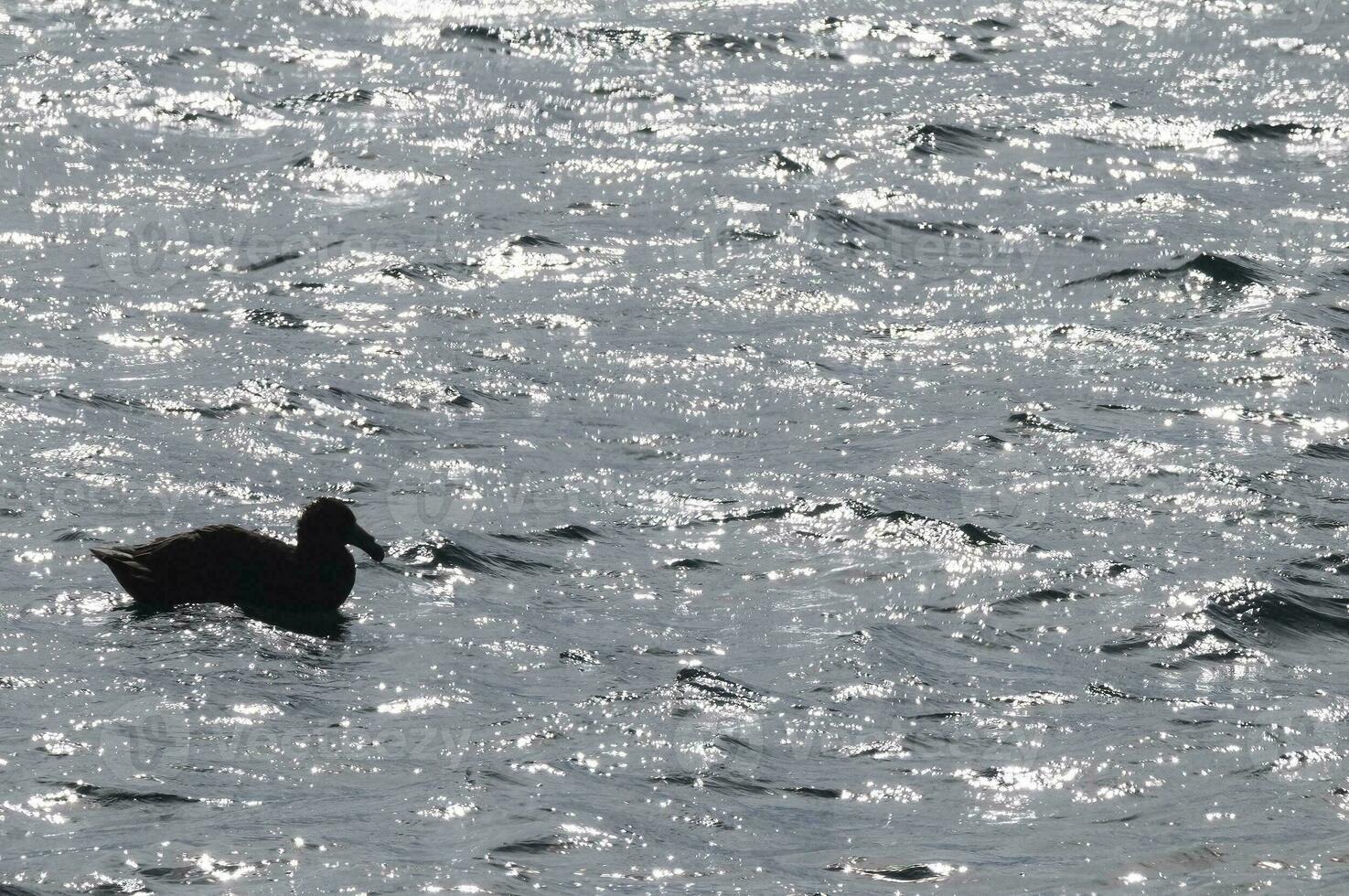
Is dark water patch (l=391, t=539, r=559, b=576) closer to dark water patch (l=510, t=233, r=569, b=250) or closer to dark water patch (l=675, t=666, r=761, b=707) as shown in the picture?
dark water patch (l=675, t=666, r=761, b=707)

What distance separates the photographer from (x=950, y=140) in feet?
78.8

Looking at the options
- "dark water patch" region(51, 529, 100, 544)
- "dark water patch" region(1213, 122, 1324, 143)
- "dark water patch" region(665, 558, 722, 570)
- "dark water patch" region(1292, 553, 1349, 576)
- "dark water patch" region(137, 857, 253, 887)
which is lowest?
"dark water patch" region(665, 558, 722, 570)

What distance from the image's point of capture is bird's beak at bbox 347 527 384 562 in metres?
12.2

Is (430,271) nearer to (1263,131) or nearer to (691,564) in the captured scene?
(691,564)

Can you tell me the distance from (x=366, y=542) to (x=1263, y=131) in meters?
15.5

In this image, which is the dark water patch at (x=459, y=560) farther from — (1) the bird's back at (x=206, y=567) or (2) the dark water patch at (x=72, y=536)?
(2) the dark water patch at (x=72, y=536)

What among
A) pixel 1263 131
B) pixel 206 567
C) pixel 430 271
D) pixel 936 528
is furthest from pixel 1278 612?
pixel 1263 131

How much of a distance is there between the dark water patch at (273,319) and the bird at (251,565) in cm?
559

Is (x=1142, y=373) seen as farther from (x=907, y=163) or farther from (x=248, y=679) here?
(x=248, y=679)

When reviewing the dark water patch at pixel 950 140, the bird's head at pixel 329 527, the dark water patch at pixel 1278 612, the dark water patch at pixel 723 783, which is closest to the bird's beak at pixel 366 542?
the bird's head at pixel 329 527

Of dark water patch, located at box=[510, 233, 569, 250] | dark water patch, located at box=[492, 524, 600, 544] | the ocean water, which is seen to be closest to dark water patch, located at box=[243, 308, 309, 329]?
the ocean water

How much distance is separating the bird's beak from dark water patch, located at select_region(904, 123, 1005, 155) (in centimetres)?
1255

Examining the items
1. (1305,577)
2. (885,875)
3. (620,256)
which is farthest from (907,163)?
(885,875)

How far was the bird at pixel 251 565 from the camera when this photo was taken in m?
11.6
